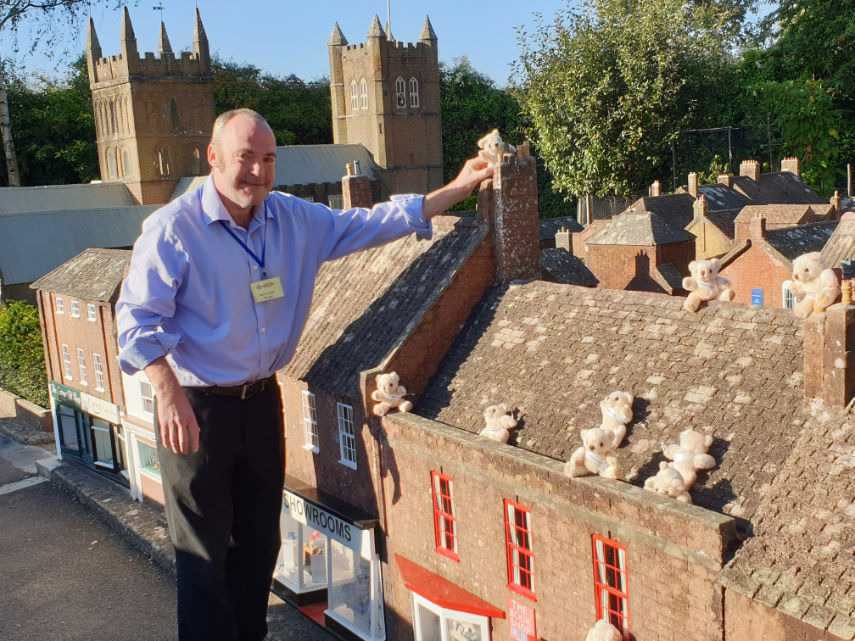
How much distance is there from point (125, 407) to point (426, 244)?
42.4 ft

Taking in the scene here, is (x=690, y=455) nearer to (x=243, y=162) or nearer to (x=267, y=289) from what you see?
(x=267, y=289)

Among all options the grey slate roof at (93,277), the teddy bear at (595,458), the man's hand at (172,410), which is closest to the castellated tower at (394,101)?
the grey slate roof at (93,277)

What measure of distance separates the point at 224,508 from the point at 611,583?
679 cm

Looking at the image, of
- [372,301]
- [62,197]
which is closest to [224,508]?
[372,301]

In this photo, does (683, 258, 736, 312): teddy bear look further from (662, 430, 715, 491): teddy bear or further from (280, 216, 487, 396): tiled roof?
(280, 216, 487, 396): tiled roof

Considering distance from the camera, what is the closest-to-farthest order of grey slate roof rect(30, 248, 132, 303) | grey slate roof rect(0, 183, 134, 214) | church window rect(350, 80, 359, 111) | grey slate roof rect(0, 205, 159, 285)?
grey slate roof rect(30, 248, 132, 303), grey slate roof rect(0, 205, 159, 285), grey slate roof rect(0, 183, 134, 214), church window rect(350, 80, 359, 111)

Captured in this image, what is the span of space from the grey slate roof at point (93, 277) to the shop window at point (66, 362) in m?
2.06

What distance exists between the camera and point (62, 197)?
60.0 metres

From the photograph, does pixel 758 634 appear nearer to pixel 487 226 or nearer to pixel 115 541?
pixel 487 226

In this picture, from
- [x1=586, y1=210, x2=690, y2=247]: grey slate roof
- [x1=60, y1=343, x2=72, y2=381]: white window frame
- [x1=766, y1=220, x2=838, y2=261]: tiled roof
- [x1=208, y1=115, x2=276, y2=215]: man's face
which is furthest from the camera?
[x1=586, y1=210, x2=690, y2=247]: grey slate roof

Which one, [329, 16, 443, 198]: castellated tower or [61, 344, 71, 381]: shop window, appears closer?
[61, 344, 71, 381]: shop window

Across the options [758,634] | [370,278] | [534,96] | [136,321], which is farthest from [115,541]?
[534,96]

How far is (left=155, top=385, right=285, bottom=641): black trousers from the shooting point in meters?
5.34

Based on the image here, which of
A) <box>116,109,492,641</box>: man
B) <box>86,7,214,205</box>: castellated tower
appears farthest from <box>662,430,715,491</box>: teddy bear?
<box>86,7,214,205</box>: castellated tower
